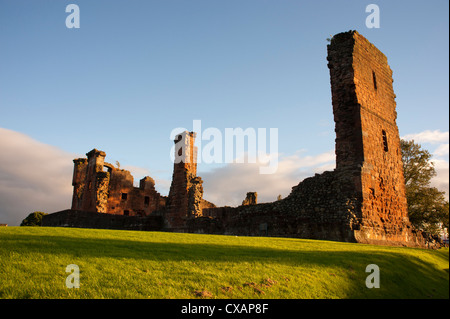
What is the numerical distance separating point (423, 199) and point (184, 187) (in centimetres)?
1952

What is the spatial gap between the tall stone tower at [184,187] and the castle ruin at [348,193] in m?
0.08

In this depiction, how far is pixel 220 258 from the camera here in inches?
→ 274

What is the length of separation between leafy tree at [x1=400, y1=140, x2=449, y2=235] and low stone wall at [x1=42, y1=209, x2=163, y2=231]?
21372 millimetres

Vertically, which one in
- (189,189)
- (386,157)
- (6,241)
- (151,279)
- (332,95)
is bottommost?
(151,279)

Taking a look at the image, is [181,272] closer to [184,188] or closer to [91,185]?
[184,188]

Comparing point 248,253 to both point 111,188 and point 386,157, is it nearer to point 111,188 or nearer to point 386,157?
point 386,157

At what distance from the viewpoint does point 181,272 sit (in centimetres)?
571

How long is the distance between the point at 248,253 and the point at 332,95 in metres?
13.3

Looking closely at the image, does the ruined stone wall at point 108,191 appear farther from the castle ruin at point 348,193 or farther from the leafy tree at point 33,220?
the castle ruin at point 348,193

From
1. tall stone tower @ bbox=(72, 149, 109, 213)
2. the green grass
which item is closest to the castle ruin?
the green grass

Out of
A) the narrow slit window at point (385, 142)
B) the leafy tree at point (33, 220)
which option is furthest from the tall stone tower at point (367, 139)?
the leafy tree at point (33, 220)

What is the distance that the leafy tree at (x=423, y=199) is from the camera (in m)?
28.3

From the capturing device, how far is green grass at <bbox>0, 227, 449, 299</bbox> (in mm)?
4793
